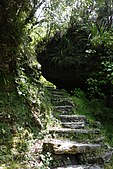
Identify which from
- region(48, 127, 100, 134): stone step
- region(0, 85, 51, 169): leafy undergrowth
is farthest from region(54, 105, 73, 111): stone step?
region(48, 127, 100, 134): stone step

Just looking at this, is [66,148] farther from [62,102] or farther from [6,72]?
[62,102]

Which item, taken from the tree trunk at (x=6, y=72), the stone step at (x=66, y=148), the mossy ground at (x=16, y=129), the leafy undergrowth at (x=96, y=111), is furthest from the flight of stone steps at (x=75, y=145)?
the tree trunk at (x=6, y=72)

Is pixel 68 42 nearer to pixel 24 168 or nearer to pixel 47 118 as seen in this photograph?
pixel 47 118

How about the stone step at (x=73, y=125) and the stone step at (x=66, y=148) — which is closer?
the stone step at (x=66, y=148)

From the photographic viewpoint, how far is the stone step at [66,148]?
3362 millimetres

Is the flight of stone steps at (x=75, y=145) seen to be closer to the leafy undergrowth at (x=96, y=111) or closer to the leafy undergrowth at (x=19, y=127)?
the leafy undergrowth at (x=19, y=127)

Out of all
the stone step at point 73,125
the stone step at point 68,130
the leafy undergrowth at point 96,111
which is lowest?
the stone step at point 68,130

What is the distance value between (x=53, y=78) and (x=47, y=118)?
12.1 feet

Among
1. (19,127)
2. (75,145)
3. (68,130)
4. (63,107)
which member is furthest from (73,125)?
(19,127)

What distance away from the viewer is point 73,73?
7.25m

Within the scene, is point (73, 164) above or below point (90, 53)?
below

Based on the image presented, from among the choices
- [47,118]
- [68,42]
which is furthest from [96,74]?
[47,118]

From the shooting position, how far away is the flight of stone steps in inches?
133

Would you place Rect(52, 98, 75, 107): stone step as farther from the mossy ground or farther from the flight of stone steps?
the mossy ground
